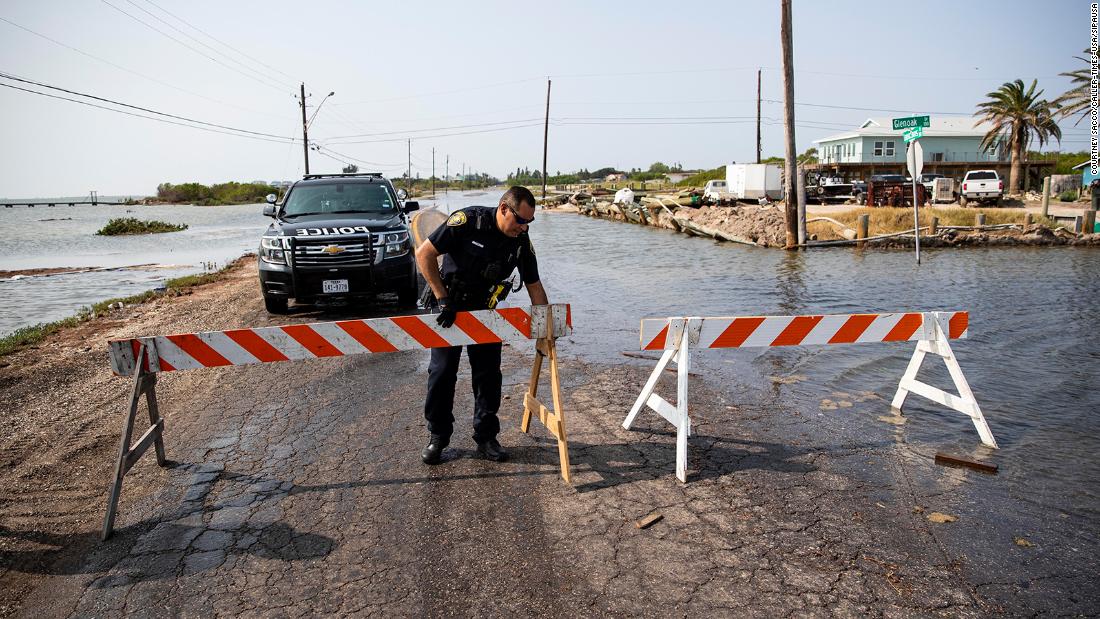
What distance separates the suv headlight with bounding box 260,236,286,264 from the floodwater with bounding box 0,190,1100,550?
4191mm

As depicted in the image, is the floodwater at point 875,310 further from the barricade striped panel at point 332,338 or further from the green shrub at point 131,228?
the green shrub at point 131,228

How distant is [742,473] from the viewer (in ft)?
15.6

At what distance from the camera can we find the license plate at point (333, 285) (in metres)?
9.80

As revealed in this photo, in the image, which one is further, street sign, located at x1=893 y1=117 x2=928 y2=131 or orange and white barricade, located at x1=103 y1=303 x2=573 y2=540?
street sign, located at x1=893 y1=117 x2=928 y2=131

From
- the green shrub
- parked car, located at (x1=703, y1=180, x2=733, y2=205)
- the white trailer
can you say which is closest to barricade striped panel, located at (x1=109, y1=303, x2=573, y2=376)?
parked car, located at (x1=703, y1=180, x2=733, y2=205)

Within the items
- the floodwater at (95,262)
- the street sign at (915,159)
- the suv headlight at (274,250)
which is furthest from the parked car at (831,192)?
the suv headlight at (274,250)

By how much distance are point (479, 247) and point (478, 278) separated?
0.23 metres

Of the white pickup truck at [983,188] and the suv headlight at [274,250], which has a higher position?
the white pickup truck at [983,188]

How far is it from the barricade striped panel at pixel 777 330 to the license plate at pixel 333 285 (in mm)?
5931

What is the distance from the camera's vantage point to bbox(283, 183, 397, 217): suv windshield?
1100 cm

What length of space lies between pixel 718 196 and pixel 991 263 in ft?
85.2

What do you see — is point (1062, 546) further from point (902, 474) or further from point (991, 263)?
point (991, 263)

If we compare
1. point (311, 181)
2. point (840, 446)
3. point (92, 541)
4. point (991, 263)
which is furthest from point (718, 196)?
point (92, 541)

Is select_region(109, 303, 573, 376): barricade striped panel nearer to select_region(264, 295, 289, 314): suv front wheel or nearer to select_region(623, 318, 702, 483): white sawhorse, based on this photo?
select_region(623, 318, 702, 483): white sawhorse
